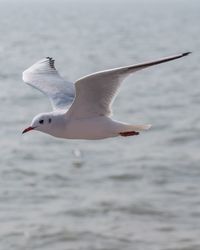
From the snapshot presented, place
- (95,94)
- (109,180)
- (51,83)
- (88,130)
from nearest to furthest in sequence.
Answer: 1. (88,130)
2. (95,94)
3. (51,83)
4. (109,180)

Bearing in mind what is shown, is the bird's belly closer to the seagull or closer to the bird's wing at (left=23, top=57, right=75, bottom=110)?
the seagull

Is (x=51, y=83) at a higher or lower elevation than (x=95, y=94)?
higher

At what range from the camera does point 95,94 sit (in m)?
9.73

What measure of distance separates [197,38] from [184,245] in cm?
6623

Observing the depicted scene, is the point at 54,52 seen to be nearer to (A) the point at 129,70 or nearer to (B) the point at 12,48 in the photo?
(B) the point at 12,48

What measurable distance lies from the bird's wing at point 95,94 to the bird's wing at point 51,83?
0.64m

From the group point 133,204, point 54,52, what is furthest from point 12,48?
point 133,204

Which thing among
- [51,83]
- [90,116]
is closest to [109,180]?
[51,83]

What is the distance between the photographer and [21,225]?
801 inches

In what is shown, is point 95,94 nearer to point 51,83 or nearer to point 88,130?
point 88,130

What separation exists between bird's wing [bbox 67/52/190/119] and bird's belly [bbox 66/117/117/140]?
0.50ft

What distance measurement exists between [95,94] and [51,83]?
167 cm

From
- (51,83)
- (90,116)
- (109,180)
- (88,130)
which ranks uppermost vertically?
(109,180)

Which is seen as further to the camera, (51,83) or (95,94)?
(51,83)
